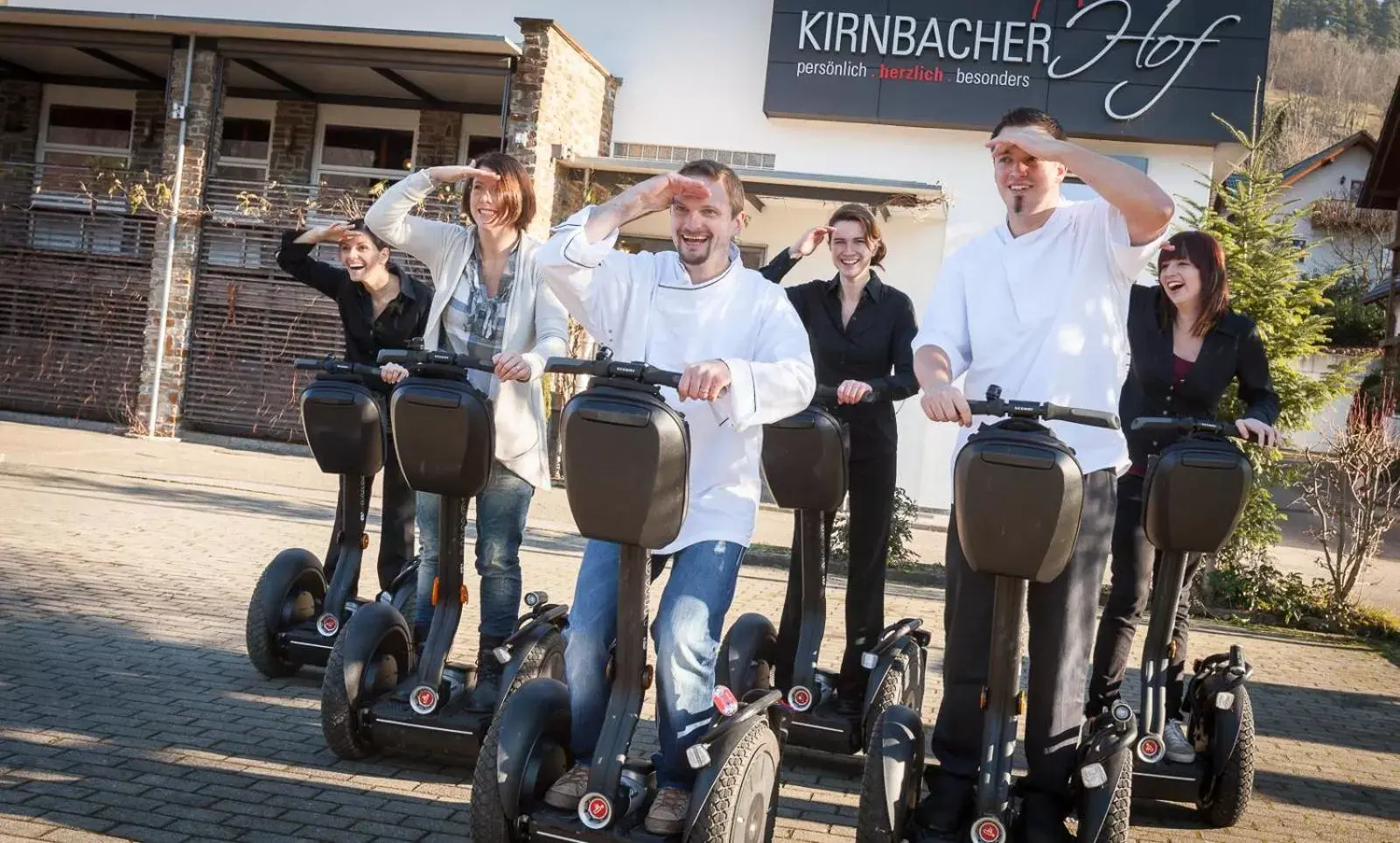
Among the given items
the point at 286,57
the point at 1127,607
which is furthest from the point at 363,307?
the point at 286,57

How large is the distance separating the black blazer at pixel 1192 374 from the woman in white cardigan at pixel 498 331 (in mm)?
2186

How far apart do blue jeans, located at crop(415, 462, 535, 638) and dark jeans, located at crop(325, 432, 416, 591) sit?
57cm

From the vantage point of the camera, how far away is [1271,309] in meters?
10.2

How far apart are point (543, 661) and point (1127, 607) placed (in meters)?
2.14

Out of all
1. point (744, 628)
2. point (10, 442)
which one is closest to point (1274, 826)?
point (744, 628)

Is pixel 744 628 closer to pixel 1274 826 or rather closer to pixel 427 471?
pixel 427 471

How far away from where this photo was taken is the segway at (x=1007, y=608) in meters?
3.25

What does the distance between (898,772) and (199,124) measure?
1687cm

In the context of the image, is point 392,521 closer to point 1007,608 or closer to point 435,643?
point 435,643

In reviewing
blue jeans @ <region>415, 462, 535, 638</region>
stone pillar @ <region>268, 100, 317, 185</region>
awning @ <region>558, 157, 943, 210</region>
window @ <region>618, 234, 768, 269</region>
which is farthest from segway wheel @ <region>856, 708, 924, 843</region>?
stone pillar @ <region>268, 100, 317, 185</region>

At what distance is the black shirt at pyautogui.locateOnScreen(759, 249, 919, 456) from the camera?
544 cm

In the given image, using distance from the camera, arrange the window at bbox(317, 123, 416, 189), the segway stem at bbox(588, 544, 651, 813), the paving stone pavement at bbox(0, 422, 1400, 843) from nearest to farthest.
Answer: the segway stem at bbox(588, 544, 651, 813), the paving stone pavement at bbox(0, 422, 1400, 843), the window at bbox(317, 123, 416, 189)

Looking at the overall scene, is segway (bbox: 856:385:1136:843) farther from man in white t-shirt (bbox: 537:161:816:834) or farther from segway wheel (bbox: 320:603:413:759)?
segway wheel (bbox: 320:603:413:759)

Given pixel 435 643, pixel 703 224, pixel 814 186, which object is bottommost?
pixel 435 643
